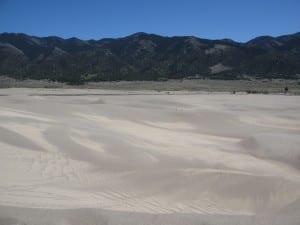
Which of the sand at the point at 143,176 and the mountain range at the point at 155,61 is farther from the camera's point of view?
the mountain range at the point at 155,61

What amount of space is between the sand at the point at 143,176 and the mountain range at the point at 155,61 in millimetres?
48500

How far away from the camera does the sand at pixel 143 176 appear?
504 cm

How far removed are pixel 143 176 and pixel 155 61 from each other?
279 ft

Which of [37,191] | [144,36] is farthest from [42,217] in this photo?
[144,36]

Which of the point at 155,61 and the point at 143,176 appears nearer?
the point at 143,176

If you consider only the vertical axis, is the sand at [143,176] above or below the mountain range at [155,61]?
below

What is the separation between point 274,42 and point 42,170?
12447 cm

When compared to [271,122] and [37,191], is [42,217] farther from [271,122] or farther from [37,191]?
[271,122]

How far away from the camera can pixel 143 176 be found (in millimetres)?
7191

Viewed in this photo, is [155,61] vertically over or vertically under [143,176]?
over

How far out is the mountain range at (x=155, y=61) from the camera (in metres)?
73.0

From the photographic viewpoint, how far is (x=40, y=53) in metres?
100

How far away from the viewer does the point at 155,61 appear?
91.3 m

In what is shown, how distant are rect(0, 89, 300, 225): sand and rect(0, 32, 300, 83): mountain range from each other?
159ft
